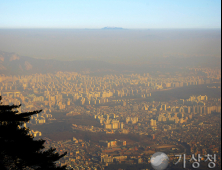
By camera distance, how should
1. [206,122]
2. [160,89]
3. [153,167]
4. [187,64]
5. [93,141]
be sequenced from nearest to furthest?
[153,167], [93,141], [206,122], [160,89], [187,64]

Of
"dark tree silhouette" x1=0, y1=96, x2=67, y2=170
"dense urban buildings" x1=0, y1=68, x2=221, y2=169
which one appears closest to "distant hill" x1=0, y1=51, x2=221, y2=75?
"dense urban buildings" x1=0, y1=68, x2=221, y2=169

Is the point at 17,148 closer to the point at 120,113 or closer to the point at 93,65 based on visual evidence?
the point at 120,113

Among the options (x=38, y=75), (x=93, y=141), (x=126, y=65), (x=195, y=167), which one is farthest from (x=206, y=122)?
(x=38, y=75)

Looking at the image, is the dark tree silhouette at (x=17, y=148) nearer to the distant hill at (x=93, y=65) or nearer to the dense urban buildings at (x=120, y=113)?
the dense urban buildings at (x=120, y=113)

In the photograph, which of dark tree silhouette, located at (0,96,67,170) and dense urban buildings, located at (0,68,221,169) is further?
dense urban buildings, located at (0,68,221,169)

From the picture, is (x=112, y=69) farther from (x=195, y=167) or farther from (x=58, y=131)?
(x=195, y=167)

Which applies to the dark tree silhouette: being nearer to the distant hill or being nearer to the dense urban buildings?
the dense urban buildings

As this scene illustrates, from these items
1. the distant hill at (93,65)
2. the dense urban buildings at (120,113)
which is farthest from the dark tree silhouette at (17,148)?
the distant hill at (93,65)
